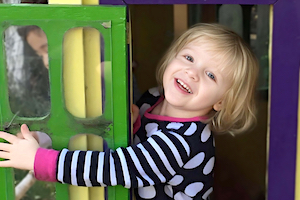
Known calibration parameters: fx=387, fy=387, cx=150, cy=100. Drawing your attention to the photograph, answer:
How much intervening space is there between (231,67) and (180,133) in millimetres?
244

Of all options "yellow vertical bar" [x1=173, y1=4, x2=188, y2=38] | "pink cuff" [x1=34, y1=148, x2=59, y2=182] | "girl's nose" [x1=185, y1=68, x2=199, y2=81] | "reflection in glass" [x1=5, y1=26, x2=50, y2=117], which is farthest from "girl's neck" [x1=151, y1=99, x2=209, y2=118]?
"reflection in glass" [x1=5, y1=26, x2=50, y2=117]

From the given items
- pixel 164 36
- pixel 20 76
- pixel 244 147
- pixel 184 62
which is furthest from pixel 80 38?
pixel 20 76

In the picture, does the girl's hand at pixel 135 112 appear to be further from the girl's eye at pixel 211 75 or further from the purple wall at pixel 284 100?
the purple wall at pixel 284 100

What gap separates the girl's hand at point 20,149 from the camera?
3.31 ft

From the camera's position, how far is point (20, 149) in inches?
39.8

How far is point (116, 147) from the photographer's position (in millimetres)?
1029

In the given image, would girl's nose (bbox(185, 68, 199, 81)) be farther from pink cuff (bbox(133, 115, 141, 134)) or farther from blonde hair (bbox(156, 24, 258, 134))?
pink cuff (bbox(133, 115, 141, 134))

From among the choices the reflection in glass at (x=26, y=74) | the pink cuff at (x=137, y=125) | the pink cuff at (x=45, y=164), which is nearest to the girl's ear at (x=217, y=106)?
the pink cuff at (x=137, y=125)

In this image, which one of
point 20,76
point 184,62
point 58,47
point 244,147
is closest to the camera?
point 58,47

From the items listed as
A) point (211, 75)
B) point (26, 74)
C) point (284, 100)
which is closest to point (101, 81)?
point (211, 75)

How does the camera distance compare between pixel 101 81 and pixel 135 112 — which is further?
pixel 135 112

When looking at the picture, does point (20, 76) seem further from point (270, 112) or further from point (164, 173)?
point (270, 112)

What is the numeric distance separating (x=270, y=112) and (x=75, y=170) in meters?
0.55

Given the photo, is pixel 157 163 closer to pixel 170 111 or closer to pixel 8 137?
pixel 170 111
